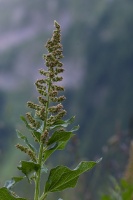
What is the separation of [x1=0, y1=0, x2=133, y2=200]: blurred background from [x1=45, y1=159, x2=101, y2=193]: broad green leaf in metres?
80.9

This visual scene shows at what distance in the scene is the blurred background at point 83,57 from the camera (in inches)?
3703

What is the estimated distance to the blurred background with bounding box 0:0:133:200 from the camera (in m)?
94.1

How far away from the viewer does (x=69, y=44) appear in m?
109

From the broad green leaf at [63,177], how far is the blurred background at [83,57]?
265 feet

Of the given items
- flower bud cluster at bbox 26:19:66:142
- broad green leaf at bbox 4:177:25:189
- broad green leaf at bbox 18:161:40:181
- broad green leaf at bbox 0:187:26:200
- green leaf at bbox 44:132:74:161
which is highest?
flower bud cluster at bbox 26:19:66:142

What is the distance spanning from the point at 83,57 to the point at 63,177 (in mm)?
102103

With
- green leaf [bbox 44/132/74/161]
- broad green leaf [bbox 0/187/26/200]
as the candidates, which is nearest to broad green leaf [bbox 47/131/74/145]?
green leaf [bbox 44/132/74/161]

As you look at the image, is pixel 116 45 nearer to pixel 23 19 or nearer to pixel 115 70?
pixel 115 70

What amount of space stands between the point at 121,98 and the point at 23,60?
1688 centimetres

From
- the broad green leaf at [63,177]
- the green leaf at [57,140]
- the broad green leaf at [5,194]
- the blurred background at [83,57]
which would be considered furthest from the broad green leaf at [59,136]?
the blurred background at [83,57]

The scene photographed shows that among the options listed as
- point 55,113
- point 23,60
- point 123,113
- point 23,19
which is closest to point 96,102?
point 123,113

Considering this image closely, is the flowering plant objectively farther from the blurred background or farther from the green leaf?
the blurred background

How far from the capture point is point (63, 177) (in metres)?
2.90

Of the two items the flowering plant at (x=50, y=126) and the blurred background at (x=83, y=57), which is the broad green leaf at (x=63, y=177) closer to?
the flowering plant at (x=50, y=126)
